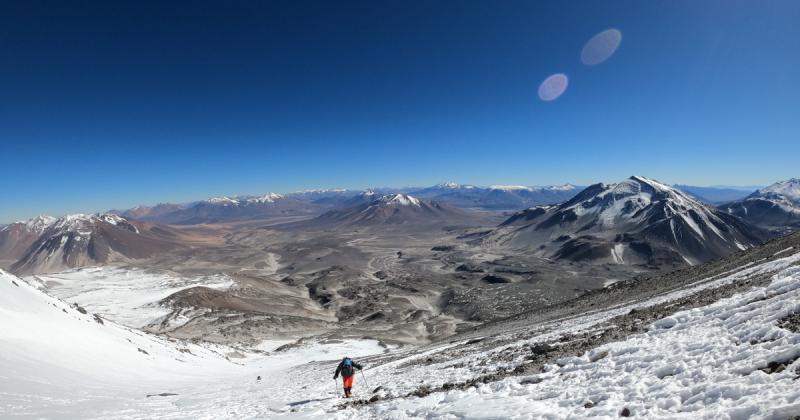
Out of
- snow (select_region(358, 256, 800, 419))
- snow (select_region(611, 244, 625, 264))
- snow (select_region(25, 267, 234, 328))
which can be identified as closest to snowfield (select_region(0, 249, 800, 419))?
snow (select_region(358, 256, 800, 419))

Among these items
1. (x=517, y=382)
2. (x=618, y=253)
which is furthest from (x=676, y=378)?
(x=618, y=253)

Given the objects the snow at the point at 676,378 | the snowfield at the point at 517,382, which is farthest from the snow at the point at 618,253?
the snow at the point at 676,378

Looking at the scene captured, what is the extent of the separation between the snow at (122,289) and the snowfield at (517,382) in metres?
65.0

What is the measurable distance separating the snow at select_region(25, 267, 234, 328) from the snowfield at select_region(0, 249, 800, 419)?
6504 cm

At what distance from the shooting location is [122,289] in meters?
110

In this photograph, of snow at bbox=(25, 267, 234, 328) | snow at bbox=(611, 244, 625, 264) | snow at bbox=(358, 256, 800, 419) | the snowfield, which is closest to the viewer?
snow at bbox=(358, 256, 800, 419)

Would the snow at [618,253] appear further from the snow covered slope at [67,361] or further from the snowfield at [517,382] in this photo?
the snow covered slope at [67,361]

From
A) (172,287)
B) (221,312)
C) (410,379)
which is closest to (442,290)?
(221,312)

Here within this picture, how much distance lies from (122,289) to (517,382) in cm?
12917

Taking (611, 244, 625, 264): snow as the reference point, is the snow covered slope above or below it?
above

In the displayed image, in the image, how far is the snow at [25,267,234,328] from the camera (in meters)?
81.1

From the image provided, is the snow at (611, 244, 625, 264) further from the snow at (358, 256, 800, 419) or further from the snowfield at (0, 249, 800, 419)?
the snow at (358, 256, 800, 419)

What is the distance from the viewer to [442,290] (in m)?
126

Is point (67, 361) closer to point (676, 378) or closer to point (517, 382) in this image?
point (517, 382)
